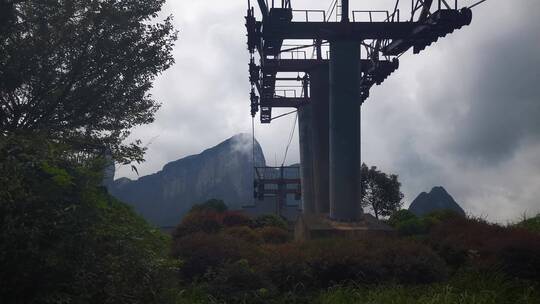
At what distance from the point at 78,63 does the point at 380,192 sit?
1355 inches

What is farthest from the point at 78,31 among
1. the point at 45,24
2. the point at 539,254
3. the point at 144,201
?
the point at 144,201

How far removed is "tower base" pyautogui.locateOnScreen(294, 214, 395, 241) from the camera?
18.8m

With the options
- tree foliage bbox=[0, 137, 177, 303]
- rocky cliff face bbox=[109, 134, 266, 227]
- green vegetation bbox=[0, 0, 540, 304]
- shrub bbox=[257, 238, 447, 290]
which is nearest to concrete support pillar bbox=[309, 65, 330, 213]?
green vegetation bbox=[0, 0, 540, 304]

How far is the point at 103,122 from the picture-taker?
15109mm

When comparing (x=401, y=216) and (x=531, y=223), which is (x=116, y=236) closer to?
(x=531, y=223)

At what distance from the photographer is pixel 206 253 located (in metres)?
12.9

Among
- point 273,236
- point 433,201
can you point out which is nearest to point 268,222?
point 273,236

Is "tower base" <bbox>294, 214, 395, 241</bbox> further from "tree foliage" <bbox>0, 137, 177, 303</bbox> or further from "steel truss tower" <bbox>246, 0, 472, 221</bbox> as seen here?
"tree foliage" <bbox>0, 137, 177, 303</bbox>

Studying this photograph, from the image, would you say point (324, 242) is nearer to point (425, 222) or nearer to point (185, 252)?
point (185, 252)

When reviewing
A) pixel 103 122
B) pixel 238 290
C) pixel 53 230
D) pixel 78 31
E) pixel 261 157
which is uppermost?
pixel 261 157

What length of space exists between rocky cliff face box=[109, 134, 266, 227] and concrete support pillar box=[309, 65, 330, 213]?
5479 centimetres

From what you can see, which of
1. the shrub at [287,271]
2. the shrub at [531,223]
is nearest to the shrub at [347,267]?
the shrub at [287,271]

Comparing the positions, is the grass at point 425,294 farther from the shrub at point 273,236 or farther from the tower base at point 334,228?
the shrub at point 273,236

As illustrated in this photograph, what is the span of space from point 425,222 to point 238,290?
1078 cm
